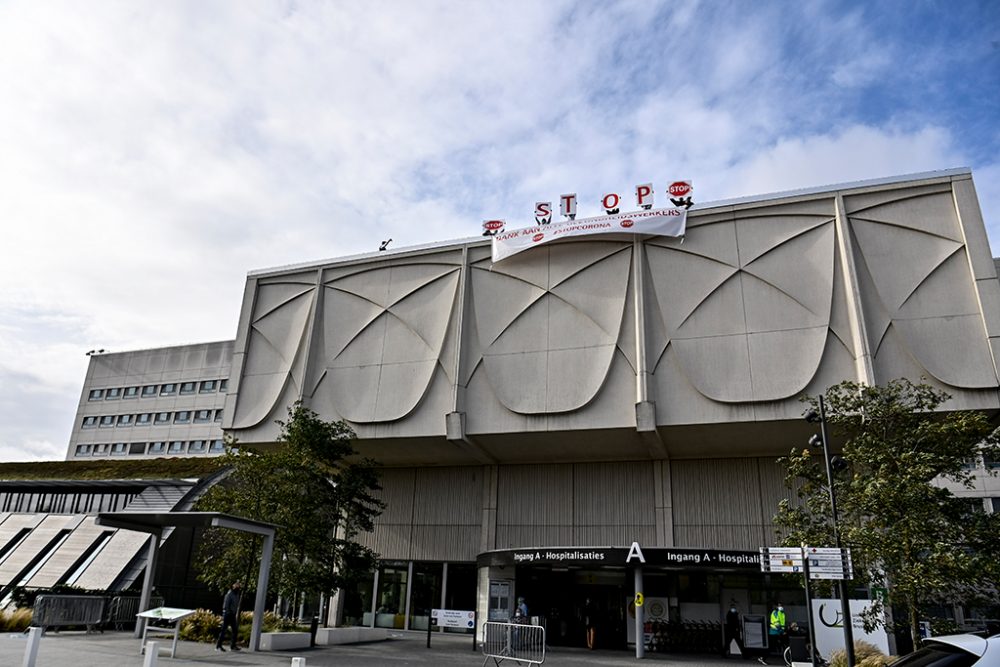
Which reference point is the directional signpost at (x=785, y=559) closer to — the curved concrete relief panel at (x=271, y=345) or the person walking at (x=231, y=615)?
the person walking at (x=231, y=615)

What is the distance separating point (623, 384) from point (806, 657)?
11.5 metres

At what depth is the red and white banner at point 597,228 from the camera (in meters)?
29.2

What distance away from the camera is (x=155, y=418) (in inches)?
2621

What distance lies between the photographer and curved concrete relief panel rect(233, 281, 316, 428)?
3403 centimetres

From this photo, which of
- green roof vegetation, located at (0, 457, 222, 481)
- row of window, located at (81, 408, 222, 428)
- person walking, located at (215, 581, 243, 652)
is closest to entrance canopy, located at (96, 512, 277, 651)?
person walking, located at (215, 581, 243, 652)

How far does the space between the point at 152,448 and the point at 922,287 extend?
6445 centimetres

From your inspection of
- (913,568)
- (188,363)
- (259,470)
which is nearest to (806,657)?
(913,568)

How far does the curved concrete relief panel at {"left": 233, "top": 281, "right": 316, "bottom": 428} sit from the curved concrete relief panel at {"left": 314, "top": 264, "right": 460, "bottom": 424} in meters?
1.62

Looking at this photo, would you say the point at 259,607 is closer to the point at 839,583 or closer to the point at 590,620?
the point at 590,620

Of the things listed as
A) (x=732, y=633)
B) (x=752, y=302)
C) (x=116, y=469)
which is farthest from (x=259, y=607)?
(x=116, y=469)

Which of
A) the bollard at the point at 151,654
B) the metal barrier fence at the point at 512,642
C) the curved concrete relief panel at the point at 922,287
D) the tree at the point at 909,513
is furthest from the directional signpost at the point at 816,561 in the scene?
the bollard at the point at 151,654

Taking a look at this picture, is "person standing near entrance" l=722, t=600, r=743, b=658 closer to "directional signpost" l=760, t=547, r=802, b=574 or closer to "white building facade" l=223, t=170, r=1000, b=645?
"white building facade" l=223, t=170, r=1000, b=645

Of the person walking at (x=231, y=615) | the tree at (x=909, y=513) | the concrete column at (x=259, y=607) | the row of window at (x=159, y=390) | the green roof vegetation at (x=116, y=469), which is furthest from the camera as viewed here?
the row of window at (x=159, y=390)

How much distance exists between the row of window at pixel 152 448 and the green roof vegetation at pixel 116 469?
43.2 ft
